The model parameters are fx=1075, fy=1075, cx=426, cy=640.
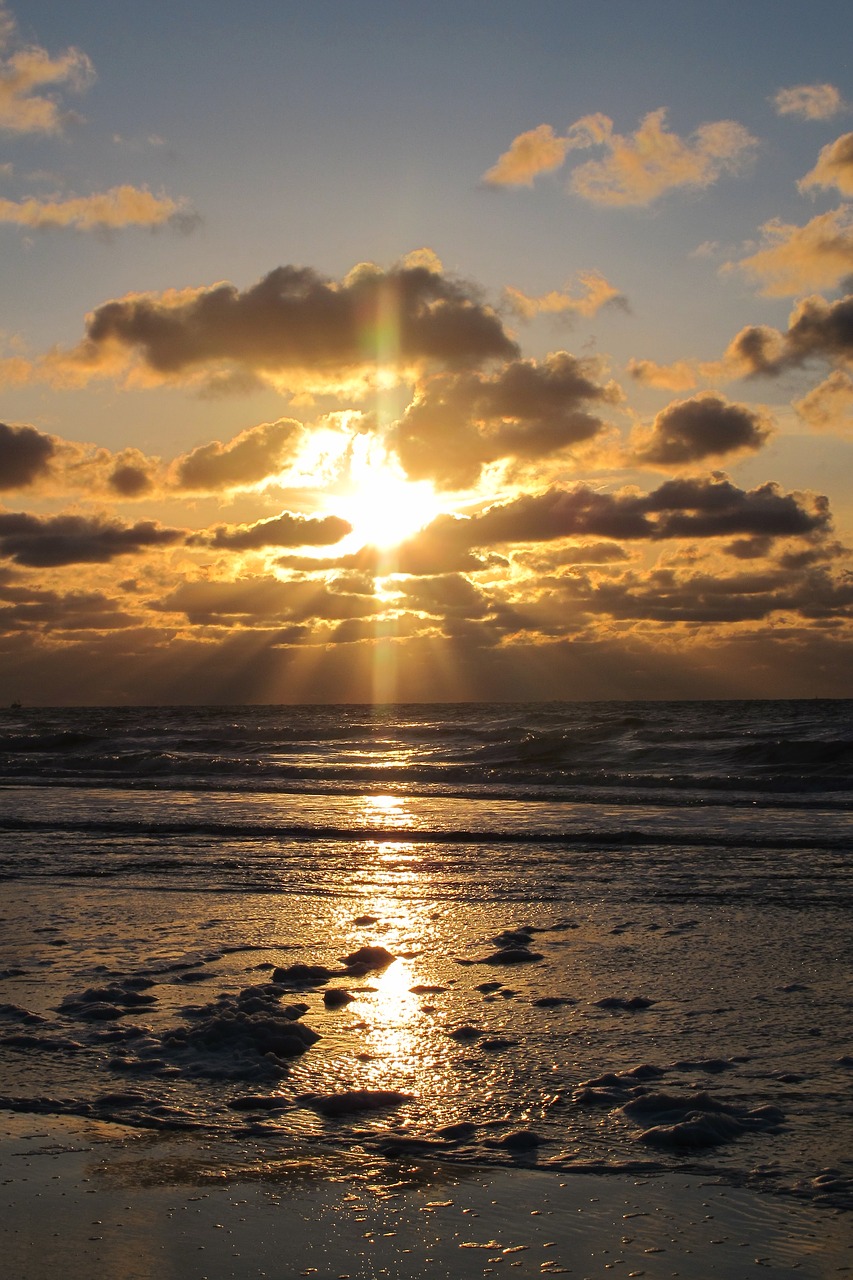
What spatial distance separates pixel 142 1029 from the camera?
570cm

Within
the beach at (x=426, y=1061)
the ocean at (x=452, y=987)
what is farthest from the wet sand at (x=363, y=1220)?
the ocean at (x=452, y=987)

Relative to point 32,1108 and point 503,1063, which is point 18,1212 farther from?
point 503,1063

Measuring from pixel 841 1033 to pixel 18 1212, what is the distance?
4.07 meters

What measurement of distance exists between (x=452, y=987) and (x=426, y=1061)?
141 cm

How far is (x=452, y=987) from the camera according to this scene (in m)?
6.57

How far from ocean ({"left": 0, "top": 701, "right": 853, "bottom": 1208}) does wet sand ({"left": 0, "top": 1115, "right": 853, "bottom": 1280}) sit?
191 millimetres

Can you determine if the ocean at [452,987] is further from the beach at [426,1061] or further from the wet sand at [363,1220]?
the wet sand at [363,1220]

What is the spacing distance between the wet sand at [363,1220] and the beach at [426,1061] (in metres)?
0.01

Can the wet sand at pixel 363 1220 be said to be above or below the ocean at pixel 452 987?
above

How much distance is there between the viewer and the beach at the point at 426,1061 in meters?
3.49

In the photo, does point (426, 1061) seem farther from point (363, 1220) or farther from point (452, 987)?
point (363, 1220)

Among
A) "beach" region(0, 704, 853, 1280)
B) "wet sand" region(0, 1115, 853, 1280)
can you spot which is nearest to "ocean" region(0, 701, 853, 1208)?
"beach" region(0, 704, 853, 1280)

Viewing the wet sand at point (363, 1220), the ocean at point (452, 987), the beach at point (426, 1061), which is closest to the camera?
the wet sand at point (363, 1220)

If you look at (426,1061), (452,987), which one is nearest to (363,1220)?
(426,1061)
